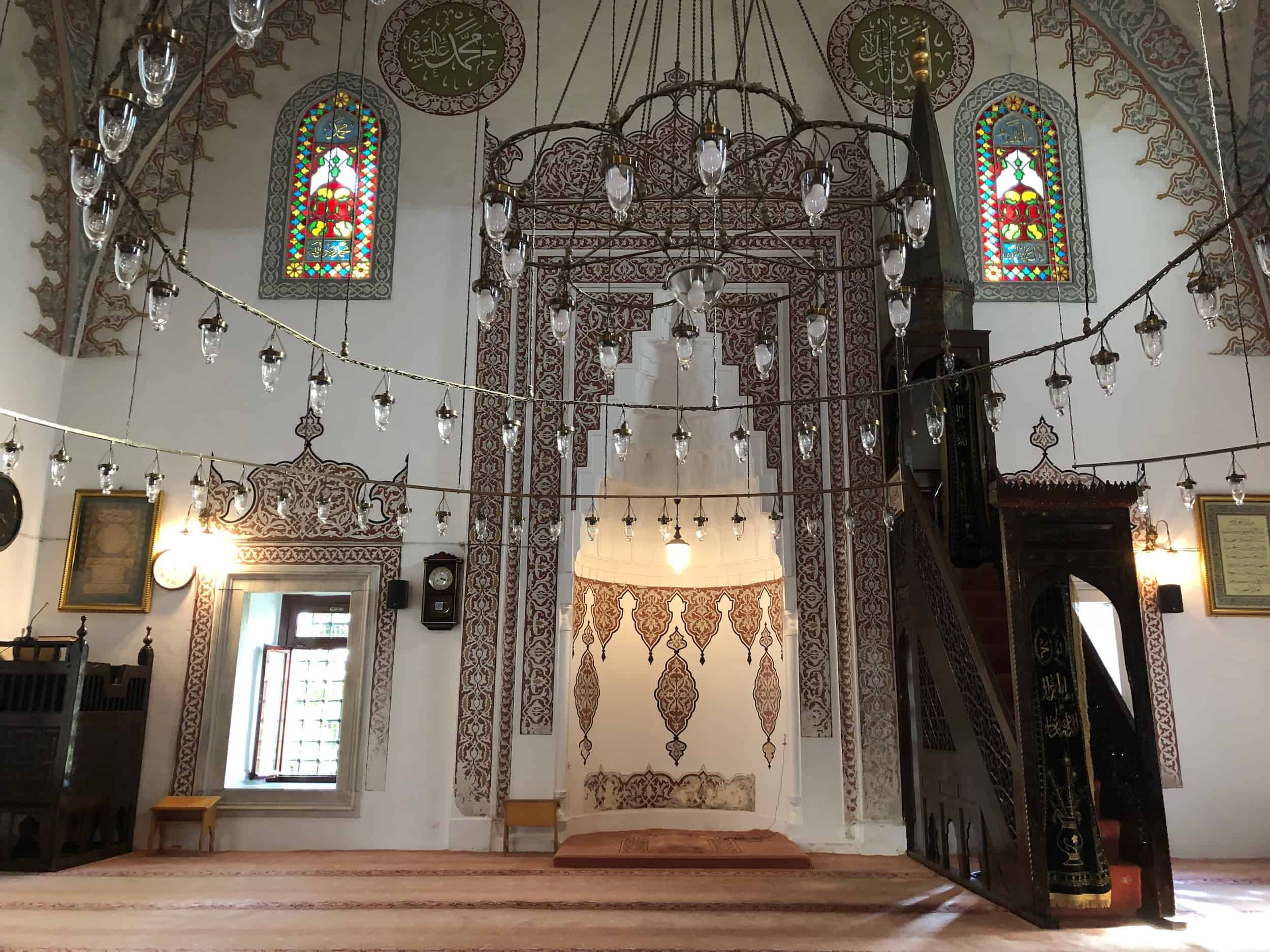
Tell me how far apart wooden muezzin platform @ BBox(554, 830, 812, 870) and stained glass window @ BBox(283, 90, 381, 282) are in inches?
152

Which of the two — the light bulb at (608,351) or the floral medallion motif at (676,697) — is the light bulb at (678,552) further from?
the light bulb at (608,351)

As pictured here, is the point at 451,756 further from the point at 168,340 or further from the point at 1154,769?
the point at 1154,769

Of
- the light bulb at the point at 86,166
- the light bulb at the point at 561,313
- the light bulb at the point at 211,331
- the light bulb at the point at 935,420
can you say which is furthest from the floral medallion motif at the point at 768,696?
the light bulb at the point at 86,166

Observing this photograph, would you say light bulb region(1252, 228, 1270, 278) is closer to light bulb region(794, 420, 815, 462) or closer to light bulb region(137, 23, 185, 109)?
light bulb region(794, 420, 815, 462)

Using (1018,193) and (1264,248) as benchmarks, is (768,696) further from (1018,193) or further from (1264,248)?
(1264,248)

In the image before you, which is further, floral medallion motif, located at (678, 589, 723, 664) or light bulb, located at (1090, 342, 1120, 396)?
floral medallion motif, located at (678, 589, 723, 664)

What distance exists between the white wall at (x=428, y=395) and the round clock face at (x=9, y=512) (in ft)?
0.26

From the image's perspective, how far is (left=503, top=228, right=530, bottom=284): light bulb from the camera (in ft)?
10.3

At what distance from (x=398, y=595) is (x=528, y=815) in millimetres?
1501

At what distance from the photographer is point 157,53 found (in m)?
2.29

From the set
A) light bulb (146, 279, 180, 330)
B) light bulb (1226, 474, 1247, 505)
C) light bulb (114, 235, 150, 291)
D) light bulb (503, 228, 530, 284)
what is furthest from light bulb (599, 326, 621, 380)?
light bulb (1226, 474, 1247, 505)

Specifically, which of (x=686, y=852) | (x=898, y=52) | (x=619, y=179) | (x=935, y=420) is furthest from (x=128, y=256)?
(x=898, y=52)

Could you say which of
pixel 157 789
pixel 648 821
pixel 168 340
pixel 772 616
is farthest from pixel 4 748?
pixel 772 616

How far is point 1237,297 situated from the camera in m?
6.38
